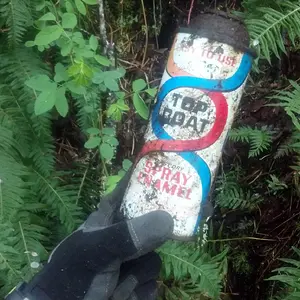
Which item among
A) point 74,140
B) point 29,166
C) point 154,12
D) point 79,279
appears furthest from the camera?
point 74,140

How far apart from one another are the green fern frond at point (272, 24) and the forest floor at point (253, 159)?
0.29 m

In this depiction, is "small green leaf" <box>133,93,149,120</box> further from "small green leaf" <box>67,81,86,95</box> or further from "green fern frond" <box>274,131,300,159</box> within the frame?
"green fern frond" <box>274,131,300,159</box>

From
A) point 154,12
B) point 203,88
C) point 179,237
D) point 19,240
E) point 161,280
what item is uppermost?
point 154,12

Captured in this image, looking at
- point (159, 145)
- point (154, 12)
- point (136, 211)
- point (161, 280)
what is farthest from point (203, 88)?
→ point (161, 280)

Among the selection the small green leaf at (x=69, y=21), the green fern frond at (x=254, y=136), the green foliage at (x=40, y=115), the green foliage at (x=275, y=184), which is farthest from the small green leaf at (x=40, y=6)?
the green foliage at (x=275, y=184)

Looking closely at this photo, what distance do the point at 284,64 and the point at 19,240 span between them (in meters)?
1.09

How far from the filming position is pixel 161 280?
188 centimetres

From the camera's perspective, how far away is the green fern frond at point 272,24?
4.87 ft

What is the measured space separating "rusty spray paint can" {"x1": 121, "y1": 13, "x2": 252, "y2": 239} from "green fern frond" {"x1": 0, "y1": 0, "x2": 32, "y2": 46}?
1.42ft

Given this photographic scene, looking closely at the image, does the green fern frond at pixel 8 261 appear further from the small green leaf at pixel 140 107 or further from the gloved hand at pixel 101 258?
the small green leaf at pixel 140 107

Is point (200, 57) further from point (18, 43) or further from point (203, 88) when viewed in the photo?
point (18, 43)

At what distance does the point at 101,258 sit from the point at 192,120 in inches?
17.2

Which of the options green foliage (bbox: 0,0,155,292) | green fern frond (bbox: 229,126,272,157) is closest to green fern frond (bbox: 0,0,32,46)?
green foliage (bbox: 0,0,155,292)

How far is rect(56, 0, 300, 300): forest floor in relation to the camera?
1830mm
